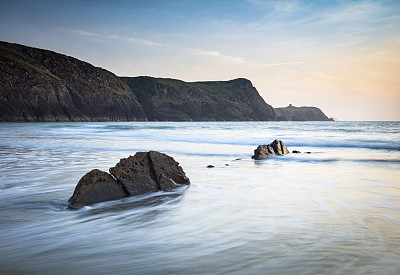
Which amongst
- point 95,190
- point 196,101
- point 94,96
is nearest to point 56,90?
point 94,96

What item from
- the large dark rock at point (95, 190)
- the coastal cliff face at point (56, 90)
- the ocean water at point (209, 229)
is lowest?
the ocean water at point (209, 229)

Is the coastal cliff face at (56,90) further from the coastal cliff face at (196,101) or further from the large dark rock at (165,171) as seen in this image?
the large dark rock at (165,171)

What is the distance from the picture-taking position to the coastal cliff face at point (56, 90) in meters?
71.4

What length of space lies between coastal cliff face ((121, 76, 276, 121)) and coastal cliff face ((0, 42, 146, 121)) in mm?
27764

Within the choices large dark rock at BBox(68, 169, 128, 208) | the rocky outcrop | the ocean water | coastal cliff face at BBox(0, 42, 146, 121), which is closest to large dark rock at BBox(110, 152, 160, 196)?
the rocky outcrop

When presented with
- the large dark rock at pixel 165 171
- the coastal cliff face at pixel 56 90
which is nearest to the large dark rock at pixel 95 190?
the large dark rock at pixel 165 171

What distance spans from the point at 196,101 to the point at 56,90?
7939 cm

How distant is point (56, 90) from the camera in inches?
3211

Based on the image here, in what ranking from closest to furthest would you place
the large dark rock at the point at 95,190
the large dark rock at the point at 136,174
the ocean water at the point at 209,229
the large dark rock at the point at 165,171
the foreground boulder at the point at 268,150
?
the ocean water at the point at 209,229
the large dark rock at the point at 95,190
the large dark rock at the point at 136,174
the large dark rock at the point at 165,171
the foreground boulder at the point at 268,150

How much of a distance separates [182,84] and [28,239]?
164 m

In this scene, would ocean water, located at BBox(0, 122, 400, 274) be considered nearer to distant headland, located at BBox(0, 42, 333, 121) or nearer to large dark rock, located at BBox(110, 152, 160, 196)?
large dark rock, located at BBox(110, 152, 160, 196)

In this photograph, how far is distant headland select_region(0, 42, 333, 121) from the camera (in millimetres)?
73500

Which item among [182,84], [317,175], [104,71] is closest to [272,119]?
[182,84]

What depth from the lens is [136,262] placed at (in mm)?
2506
